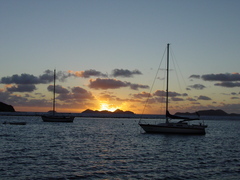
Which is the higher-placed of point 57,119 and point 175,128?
point 57,119

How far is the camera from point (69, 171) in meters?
22.6

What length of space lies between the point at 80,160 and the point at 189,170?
1045cm

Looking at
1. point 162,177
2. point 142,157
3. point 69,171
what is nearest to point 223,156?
point 142,157

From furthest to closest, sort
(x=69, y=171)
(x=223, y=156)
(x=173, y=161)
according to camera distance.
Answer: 1. (x=223, y=156)
2. (x=173, y=161)
3. (x=69, y=171)

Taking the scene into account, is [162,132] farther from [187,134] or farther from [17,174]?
[17,174]

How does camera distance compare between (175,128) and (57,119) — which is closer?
(175,128)

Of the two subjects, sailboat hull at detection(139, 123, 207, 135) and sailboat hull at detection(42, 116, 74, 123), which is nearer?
sailboat hull at detection(139, 123, 207, 135)

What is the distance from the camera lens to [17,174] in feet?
70.1

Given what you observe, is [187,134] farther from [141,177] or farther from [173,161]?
[141,177]

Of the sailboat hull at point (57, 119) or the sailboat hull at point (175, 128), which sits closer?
the sailboat hull at point (175, 128)

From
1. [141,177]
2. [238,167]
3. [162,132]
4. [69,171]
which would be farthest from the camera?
[162,132]

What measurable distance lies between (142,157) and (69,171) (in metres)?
9.84

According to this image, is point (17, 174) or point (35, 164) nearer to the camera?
point (17, 174)

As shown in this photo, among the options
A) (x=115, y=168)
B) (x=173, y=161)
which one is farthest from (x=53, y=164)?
(x=173, y=161)
